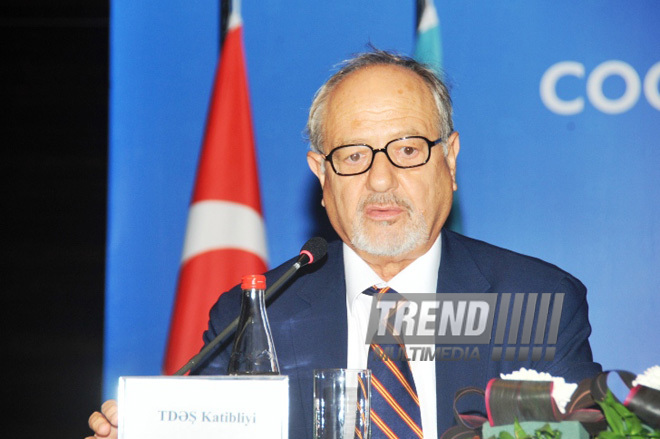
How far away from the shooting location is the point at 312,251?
188 centimetres

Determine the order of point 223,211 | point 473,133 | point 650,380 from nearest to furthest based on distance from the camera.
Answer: point 650,380, point 473,133, point 223,211

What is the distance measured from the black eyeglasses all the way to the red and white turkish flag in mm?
949

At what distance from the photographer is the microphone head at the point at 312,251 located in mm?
1862

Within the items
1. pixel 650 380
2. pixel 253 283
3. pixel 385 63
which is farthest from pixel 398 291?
pixel 650 380

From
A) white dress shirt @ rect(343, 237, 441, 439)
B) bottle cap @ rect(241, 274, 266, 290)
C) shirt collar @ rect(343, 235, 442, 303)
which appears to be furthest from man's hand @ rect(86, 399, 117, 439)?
shirt collar @ rect(343, 235, 442, 303)

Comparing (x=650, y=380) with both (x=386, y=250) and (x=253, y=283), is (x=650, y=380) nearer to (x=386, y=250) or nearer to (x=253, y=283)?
(x=253, y=283)

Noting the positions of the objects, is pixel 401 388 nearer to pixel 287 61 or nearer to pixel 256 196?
pixel 256 196

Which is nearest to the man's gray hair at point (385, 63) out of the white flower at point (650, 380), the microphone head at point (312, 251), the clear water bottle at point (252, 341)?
the microphone head at point (312, 251)

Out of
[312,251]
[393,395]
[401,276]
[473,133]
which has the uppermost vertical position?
[473,133]

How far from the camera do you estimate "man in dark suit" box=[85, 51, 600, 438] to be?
2268 mm

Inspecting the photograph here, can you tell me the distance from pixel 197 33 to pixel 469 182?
4.62 ft

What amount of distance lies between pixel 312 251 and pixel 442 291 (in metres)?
0.69

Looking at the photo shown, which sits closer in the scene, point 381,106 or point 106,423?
point 106,423

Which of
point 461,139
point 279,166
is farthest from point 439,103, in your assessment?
point 279,166
